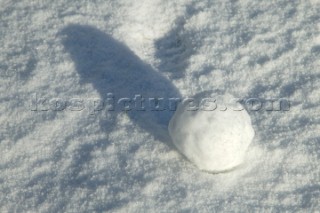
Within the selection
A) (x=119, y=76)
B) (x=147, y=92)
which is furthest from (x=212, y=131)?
(x=119, y=76)

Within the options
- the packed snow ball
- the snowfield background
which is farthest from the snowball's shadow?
the packed snow ball

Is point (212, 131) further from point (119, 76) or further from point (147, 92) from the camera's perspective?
point (119, 76)

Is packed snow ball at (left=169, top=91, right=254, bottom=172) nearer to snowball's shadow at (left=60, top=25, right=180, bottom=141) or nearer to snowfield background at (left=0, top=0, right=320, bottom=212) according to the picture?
snowfield background at (left=0, top=0, right=320, bottom=212)

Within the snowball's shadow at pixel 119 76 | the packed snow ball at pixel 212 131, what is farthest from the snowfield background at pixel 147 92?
the packed snow ball at pixel 212 131

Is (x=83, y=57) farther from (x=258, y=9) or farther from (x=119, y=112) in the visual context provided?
(x=258, y=9)

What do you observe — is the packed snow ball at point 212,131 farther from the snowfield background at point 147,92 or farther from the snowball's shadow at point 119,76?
the snowball's shadow at point 119,76

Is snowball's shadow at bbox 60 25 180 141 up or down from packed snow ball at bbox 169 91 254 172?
up

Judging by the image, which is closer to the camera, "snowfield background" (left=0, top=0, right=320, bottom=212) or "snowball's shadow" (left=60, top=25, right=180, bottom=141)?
"snowfield background" (left=0, top=0, right=320, bottom=212)

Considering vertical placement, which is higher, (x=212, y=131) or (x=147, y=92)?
(x=147, y=92)
